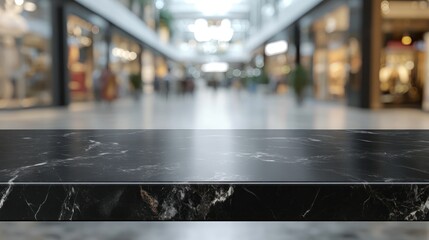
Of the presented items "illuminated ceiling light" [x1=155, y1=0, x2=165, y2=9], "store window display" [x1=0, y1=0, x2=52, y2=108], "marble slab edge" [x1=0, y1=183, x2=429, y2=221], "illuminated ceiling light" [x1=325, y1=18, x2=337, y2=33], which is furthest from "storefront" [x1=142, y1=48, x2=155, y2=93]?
"marble slab edge" [x1=0, y1=183, x2=429, y2=221]

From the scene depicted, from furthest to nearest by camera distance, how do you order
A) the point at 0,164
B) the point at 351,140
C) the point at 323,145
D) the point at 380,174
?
the point at 351,140 → the point at 323,145 → the point at 0,164 → the point at 380,174

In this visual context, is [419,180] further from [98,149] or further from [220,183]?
[98,149]

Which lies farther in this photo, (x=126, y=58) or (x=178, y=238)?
(x=126, y=58)

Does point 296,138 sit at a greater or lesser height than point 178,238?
greater

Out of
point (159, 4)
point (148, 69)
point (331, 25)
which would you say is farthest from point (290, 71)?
point (159, 4)

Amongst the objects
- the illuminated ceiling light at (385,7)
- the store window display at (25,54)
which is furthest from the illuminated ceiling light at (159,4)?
the illuminated ceiling light at (385,7)

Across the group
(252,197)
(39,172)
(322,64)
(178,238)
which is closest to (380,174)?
(252,197)

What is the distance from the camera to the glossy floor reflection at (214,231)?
3.38m

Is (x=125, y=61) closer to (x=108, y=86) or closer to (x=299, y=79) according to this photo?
(x=108, y=86)

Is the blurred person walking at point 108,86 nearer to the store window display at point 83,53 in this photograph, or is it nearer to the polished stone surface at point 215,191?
the store window display at point 83,53

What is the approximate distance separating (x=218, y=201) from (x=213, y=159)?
3.60 feet

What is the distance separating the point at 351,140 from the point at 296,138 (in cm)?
64

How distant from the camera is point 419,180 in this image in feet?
9.87

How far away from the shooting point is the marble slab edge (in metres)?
2.86
